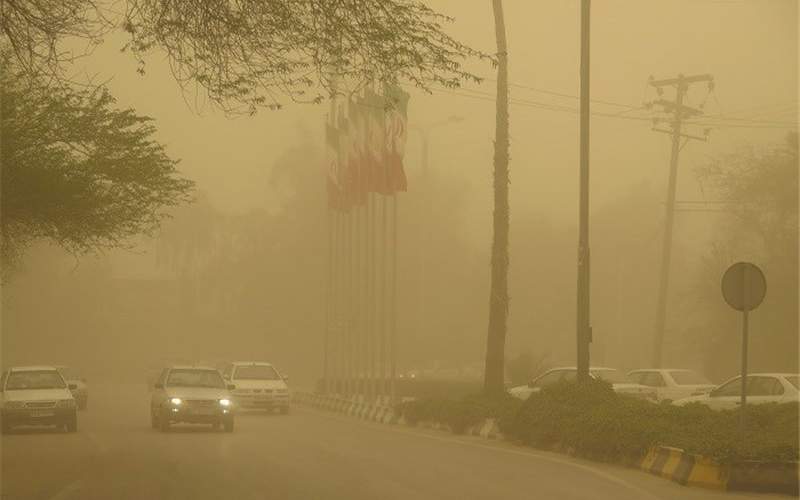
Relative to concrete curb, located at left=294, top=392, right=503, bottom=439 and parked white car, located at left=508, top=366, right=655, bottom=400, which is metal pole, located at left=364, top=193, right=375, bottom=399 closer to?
concrete curb, located at left=294, top=392, right=503, bottom=439

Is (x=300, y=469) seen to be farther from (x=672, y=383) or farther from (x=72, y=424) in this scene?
(x=672, y=383)

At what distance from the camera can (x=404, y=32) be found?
15219mm

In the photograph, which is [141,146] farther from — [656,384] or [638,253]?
[638,253]

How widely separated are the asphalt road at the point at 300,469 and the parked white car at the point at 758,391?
494 centimetres

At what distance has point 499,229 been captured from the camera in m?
35.0

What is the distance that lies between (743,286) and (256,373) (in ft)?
92.6

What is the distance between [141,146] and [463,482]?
10.1 m

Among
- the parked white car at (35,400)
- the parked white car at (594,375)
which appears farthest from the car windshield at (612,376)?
the parked white car at (35,400)

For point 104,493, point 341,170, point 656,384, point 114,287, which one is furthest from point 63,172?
point 114,287

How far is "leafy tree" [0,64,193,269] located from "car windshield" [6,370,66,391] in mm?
7512

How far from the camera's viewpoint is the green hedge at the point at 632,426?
62.1ft

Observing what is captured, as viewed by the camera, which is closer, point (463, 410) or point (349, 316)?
point (463, 410)

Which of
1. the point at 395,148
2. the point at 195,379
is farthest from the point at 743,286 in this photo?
the point at 395,148

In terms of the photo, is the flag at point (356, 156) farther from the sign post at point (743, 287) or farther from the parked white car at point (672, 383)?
the sign post at point (743, 287)
